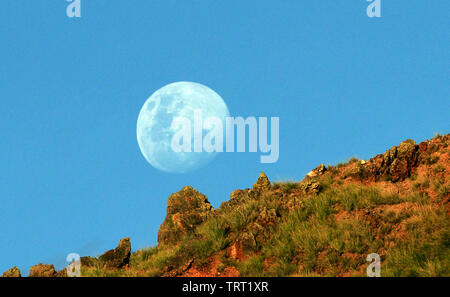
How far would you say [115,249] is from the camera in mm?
20141

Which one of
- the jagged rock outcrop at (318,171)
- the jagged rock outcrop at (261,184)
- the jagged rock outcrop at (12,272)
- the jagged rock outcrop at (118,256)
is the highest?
the jagged rock outcrop at (318,171)

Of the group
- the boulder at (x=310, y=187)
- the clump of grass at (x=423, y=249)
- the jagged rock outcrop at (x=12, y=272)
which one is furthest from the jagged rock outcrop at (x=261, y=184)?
the jagged rock outcrop at (x=12, y=272)

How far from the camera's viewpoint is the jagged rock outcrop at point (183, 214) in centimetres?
2105

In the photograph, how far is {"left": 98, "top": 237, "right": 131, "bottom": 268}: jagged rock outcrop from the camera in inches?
771

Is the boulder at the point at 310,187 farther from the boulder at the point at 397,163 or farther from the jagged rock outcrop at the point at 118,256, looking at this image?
the jagged rock outcrop at the point at 118,256

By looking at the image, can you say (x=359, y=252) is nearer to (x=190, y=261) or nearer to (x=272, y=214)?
(x=272, y=214)

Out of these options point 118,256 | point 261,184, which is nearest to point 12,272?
point 118,256

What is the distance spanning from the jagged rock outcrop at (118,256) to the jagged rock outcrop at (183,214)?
183 cm

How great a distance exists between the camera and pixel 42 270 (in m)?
18.8

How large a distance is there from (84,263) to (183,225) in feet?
14.2

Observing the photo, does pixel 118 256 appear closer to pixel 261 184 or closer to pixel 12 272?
pixel 12 272

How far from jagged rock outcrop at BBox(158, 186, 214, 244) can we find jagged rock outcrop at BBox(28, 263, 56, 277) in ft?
15.4

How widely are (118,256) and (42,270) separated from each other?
2.93 meters
